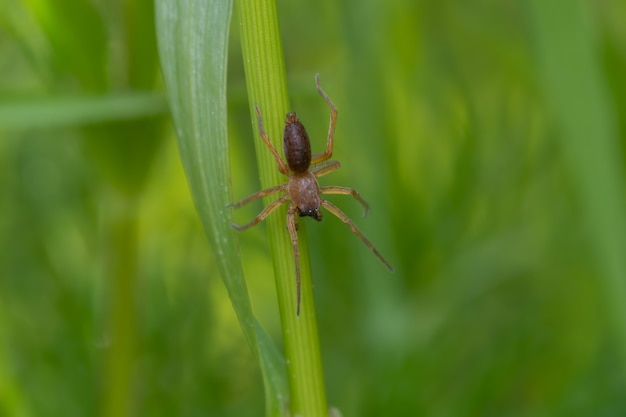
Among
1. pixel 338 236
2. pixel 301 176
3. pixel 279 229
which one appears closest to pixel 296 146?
pixel 301 176

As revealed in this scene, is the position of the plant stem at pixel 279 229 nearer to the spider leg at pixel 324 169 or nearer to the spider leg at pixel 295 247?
the spider leg at pixel 295 247

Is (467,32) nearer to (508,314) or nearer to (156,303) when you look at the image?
(508,314)

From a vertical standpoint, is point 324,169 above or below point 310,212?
above

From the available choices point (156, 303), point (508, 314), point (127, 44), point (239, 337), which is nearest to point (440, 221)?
point (508, 314)

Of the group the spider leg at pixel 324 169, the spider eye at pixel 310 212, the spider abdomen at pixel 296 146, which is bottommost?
the spider eye at pixel 310 212

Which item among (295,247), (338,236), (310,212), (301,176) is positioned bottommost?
(295,247)

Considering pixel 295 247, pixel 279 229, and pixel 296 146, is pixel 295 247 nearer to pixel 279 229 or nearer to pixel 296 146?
pixel 279 229

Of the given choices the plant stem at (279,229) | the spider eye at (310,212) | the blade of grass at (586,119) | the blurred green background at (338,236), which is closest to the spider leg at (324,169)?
the spider eye at (310,212)

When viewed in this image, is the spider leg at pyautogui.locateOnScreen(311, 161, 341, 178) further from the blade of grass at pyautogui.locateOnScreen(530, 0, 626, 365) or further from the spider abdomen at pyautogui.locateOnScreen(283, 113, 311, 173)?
the blade of grass at pyautogui.locateOnScreen(530, 0, 626, 365)
